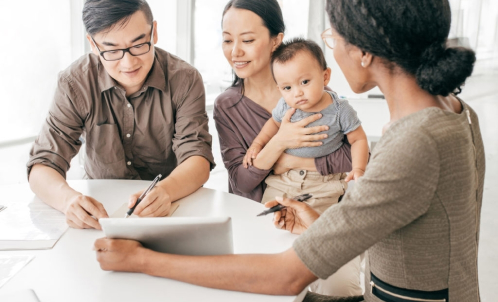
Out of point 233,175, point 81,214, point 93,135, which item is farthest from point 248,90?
point 81,214

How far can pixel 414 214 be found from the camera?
97 cm

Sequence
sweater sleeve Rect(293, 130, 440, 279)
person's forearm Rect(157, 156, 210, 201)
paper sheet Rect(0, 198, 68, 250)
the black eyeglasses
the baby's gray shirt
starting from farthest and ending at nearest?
the baby's gray shirt < the black eyeglasses < person's forearm Rect(157, 156, 210, 201) < paper sheet Rect(0, 198, 68, 250) < sweater sleeve Rect(293, 130, 440, 279)

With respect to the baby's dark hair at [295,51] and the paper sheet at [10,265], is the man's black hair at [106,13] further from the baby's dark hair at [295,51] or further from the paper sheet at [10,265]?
the paper sheet at [10,265]

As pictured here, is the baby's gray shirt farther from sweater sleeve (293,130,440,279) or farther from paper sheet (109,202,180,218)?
sweater sleeve (293,130,440,279)

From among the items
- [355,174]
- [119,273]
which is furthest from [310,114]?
[119,273]

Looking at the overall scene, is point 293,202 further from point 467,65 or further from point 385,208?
point 467,65

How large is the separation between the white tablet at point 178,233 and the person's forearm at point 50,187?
1.55ft

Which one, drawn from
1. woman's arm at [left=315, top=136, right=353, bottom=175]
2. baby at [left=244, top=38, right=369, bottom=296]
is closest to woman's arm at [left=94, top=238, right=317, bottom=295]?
baby at [left=244, top=38, right=369, bottom=296]

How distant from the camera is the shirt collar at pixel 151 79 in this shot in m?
1.96

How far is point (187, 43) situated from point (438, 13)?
3838mm

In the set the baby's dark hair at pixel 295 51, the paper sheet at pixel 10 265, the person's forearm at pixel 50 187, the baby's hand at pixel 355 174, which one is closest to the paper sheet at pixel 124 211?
the person's forearm at pixel 50 187

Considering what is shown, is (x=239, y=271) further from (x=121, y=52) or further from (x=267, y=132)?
(x=267, y=132)

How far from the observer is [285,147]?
2070mm

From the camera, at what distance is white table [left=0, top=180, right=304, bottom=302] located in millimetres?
1084
